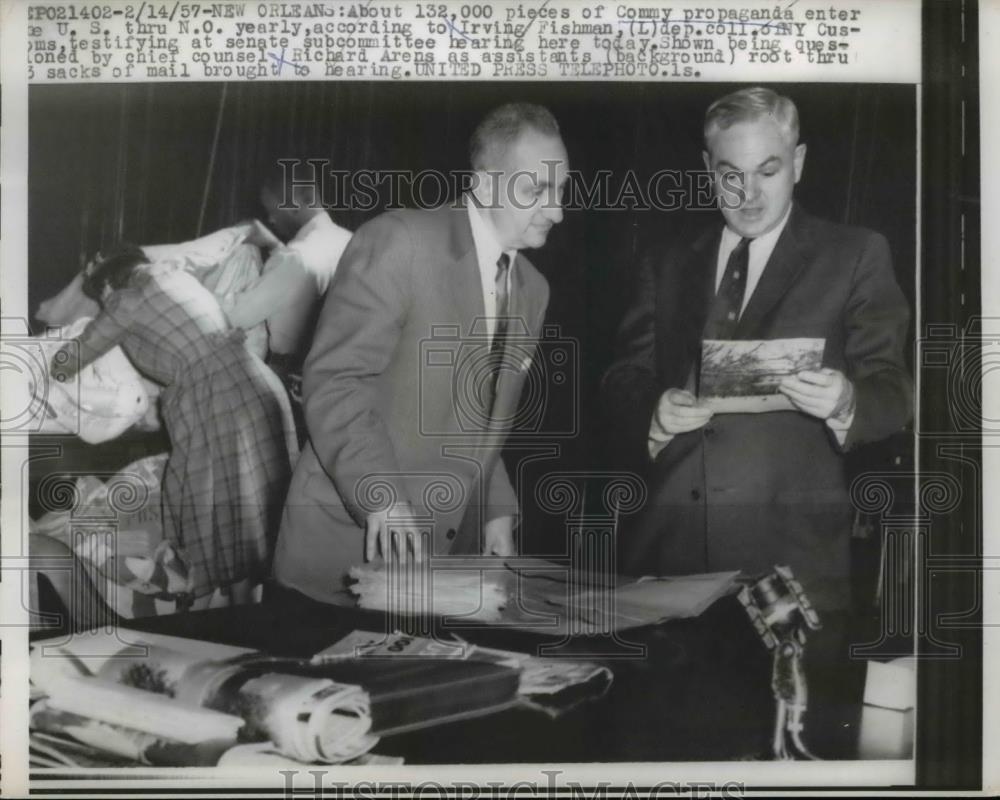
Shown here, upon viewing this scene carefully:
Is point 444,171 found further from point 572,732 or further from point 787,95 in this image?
point 572,732

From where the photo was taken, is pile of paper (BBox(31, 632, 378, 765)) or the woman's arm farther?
the woman's arm

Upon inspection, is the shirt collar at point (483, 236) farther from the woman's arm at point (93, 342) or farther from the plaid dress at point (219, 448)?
the woman's arm at point (93, 342)

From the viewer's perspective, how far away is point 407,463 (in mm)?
3693

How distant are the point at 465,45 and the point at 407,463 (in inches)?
51.2

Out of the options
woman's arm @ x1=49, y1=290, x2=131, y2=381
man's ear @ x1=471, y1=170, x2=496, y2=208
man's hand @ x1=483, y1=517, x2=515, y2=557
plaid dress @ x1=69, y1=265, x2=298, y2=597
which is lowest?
man's hand @ x1=483, y1=517, x2=515, y2=557

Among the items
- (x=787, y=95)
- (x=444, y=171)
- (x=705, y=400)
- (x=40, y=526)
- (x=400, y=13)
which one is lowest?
(x=40, y=526)

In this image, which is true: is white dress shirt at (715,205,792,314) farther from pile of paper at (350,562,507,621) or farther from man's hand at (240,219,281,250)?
man's hand at (240,219,281,250)

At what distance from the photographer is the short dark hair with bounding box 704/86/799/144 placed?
146 inches

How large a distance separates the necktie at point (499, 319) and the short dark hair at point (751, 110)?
740 millimetres

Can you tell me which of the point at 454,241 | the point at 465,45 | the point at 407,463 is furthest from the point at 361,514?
the point at 465,45

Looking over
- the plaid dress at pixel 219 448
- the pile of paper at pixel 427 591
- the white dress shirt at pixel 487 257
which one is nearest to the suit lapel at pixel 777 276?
the white dress shirt at pixel 487 257

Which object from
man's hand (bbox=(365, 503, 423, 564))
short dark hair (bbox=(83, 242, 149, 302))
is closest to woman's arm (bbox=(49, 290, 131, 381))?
short dark hair (bbox=(83, 242, 149, 302))

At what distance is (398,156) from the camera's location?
12.1ft

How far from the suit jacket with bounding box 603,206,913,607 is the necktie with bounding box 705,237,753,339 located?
1.1 inches
